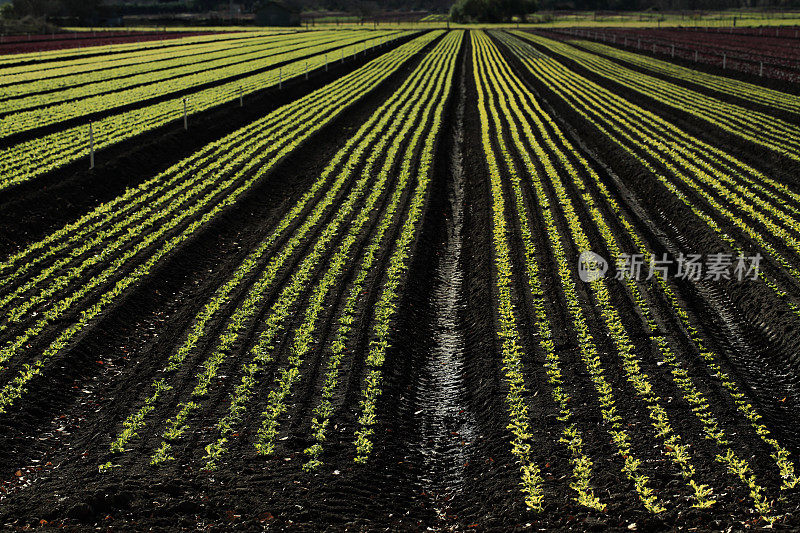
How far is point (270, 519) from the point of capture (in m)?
8.37

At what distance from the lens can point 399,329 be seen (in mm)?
13219

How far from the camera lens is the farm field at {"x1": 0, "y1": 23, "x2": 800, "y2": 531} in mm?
8938

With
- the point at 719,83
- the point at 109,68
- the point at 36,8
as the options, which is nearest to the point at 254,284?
the point at 719,83

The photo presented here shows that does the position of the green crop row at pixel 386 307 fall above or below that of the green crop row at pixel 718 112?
below

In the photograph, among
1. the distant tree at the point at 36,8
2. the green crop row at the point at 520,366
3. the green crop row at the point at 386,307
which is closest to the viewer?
the green crop row at the point at 520,366

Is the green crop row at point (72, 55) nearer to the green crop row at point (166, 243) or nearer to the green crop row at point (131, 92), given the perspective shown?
the green crop row at point (131, 92)

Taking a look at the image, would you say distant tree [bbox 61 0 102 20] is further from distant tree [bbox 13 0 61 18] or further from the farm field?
the farm field

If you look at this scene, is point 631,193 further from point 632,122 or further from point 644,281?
point 632,122

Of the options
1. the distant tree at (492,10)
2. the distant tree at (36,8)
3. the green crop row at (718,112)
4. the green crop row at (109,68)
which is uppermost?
the distant tree at (492,10)

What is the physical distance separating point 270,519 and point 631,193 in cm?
1646

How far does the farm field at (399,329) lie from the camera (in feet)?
29.3

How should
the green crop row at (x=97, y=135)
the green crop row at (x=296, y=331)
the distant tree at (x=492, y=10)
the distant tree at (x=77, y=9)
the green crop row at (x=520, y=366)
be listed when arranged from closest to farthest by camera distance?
1. the green crop row at (x=520, y=366)
2. the green crop row at (x=296, y=331)
3. the green crop row at (x=97, y=135)
4. the distant tree at (x=77, y=9)
5. the distant tree at (x=492, y=10)

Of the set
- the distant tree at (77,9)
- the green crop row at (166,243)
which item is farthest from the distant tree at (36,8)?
the green crop row at (166,243)

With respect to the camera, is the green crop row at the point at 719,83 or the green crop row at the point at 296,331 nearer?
the green crop row at the point at 296,331
